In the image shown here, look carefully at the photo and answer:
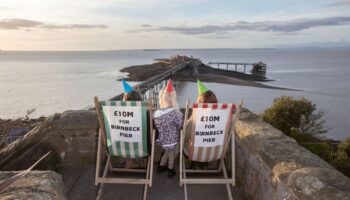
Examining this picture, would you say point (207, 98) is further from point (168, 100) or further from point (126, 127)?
point (126, 127)

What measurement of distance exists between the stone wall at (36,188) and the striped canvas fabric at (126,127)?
108 centimetres


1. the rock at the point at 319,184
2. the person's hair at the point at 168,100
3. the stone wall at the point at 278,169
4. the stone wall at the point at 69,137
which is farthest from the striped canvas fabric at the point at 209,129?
the stone wall at the point at 69,137

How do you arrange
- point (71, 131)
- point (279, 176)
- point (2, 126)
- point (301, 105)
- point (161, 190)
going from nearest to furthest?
point (279, 176) → point (161, 190) → point (71, 131) → point (301, 105) → point (2, 126)

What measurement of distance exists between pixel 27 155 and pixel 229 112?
2386mm

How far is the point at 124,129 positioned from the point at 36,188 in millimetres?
1396

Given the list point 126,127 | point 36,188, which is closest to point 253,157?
point 126,127

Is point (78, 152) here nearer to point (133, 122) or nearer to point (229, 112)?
point (133, 122)

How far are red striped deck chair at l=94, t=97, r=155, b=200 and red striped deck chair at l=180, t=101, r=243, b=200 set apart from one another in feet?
1.36

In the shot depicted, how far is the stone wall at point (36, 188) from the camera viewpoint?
81.4 inches

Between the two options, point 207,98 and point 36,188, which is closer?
point 36,188

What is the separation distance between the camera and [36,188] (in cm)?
219

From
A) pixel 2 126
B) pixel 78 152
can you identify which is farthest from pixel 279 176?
pixel 2 126

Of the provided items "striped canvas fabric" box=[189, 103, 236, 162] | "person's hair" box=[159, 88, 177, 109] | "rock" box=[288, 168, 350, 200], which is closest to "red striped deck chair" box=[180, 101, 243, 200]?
"striped canvas fabric" box=[189, 103, 236, 162]

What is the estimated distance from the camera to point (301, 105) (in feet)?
41.0
